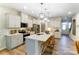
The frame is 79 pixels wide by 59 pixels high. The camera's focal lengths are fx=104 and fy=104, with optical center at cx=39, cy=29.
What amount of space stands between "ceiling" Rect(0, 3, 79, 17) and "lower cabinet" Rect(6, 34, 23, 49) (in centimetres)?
54

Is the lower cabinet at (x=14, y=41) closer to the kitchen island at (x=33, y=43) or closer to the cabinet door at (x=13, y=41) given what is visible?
the cabinet door at (x=13, y=41)

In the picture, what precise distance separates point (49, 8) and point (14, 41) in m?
0.98

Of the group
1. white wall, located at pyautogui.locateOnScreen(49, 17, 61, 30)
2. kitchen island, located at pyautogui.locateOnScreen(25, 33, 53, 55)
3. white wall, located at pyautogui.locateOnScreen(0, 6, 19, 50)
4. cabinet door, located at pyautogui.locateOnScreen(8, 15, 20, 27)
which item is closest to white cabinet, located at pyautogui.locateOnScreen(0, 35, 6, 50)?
white wall, located at pyautogui.locateOnScreen(0, 6, 19, 50)

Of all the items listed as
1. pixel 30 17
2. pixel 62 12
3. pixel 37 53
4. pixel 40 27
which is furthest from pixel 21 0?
pixel 37 53

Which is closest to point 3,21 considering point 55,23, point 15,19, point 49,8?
point 15,19

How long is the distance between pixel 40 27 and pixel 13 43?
64 centimetres

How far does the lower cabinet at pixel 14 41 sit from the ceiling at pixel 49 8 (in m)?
0.54

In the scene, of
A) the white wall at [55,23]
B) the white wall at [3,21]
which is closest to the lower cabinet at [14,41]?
the white wall at [3,21]

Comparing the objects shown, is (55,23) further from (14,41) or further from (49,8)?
(14,41)

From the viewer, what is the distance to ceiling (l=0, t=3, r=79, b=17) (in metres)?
1.69

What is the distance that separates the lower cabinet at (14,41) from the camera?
2.06 metres

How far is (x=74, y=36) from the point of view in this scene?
1.97 meters
